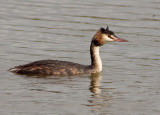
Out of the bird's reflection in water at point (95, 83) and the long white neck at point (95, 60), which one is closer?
the bird's reflection in water at point (95, 83)

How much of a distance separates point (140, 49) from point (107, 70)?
8.68 feet

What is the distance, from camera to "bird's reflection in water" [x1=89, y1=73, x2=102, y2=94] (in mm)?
15420

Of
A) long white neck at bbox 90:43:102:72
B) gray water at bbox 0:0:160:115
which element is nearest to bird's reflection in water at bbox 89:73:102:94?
gray water at bbox 0:0:160:115

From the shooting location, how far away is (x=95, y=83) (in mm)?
16297

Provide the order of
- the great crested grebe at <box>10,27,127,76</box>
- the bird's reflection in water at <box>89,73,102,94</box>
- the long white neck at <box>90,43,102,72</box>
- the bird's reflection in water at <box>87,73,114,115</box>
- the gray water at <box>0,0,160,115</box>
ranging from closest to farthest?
the bird's reflection in water at <box>87,73,114,115</box>
the gray water at <box>0,0,160,115</box>
the bird's reflection in water at <box>89,73,102,94</box>
the great crested grebe at <box>10,27,127,76</box>
the long white neck at <box>90,43,102,72</box>

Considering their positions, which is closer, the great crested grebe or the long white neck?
the great crested grebe

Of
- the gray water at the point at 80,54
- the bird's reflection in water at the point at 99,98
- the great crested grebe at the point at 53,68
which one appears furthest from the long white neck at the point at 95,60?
the bird's reflection in water at the point at 99,98

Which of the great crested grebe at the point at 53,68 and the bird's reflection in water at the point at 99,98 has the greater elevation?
the great crested grebe at the point at 53,68

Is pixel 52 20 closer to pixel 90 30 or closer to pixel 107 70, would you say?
pixel 90 30

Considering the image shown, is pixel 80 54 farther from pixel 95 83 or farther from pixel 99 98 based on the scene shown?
pixel 99 98

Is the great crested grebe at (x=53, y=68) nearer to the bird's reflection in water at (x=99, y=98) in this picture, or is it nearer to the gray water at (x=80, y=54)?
the gray water at (x=80, y=54)

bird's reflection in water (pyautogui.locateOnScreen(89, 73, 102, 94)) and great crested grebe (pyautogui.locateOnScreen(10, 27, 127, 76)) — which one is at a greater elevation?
great crested grebe (pyautogui.locateOnScreen(10, 27, 127, 76))

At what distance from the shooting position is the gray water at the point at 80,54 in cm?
1370

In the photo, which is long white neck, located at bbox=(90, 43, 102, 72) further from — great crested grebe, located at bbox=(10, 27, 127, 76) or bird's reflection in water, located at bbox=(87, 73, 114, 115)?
bird's reflection in water, located at bbox=(87, 73, 114, 115)
